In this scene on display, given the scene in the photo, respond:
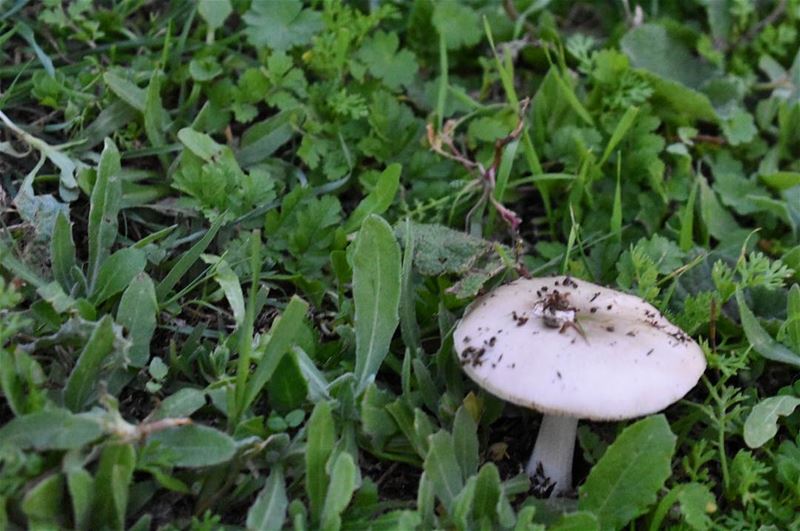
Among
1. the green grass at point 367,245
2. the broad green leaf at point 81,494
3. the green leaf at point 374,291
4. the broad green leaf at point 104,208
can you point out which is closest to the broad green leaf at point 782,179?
the green grass at point 367,245

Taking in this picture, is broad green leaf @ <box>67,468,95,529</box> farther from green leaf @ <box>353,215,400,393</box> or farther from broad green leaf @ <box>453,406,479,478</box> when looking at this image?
broad green leaf @ <box>453,406,479,478</box>

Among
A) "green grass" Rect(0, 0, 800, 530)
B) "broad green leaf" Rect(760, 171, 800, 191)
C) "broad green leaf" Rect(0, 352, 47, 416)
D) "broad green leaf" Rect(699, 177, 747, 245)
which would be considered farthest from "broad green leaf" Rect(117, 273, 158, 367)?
"broad green leaf" Rect(760, 171, 800, 191)

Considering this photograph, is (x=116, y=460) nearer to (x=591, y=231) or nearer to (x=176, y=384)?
(x=176, y=384)

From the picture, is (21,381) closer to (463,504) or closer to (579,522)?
(463,504)

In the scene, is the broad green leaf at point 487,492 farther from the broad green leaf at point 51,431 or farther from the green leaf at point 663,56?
the green leaf at point 663,56

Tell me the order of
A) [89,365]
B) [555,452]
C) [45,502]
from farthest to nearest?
[555,452] → [89,365] → [45,502]

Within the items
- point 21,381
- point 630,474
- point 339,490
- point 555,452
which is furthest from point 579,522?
point 21,381
